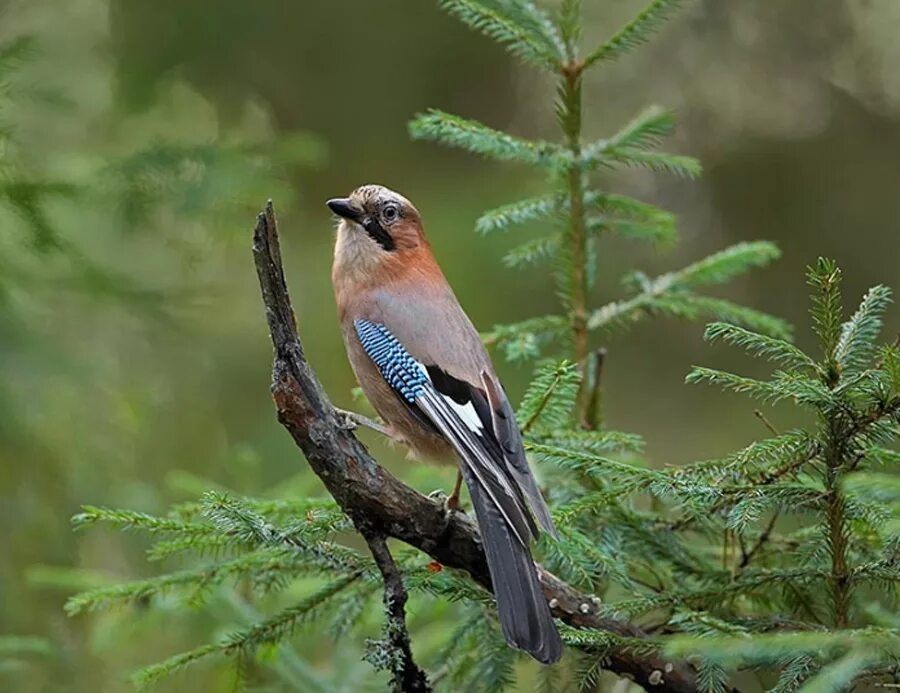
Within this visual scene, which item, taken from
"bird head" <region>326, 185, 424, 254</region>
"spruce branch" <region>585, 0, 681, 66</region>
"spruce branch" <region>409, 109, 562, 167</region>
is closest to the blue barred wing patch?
"bird head" <region>326, 185, 424, 254</region>

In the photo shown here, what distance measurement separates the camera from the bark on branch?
309 cm

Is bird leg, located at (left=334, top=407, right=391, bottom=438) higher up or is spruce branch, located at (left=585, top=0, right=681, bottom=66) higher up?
spruce branch, located at (left=585, top=0, right=681, bottom=66)

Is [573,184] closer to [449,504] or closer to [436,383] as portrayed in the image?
[436,383]

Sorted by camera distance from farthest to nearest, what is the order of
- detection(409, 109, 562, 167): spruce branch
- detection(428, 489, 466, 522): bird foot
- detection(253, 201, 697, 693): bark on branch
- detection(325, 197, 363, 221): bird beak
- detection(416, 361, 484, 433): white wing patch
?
detection(325, 197, 363, 221): bird beak → detection(409, 109, 562, 167): spruce branch → detection(416, 361, 484, 433): white wing patch → detection(428, 489, 466, 522): bird foot → detection(253, 201, 697, 693): bark on branch

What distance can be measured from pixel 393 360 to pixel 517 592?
1.40 metres

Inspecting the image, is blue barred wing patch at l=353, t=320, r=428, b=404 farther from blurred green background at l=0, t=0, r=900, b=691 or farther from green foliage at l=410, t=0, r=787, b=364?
blurred green background at l=0, t=0, r=900, b=691

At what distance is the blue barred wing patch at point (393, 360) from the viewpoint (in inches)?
169

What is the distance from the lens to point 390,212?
506 cm

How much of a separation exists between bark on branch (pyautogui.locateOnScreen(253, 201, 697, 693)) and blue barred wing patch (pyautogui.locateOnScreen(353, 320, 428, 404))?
89 centimetres

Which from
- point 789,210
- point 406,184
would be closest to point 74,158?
point 406,184

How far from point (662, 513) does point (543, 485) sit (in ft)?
1.37

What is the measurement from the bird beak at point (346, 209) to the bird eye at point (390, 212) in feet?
0.32

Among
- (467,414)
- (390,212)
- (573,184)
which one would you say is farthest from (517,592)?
(390,212)

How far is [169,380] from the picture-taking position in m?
7.73
